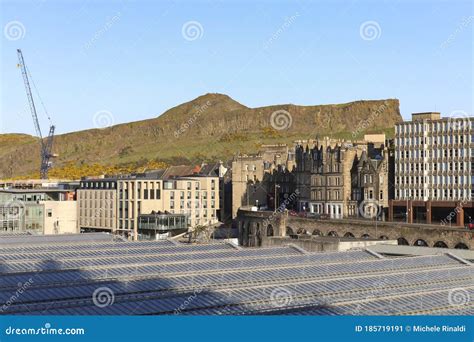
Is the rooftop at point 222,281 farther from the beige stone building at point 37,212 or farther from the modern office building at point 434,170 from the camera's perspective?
the modern office building at point 434,170

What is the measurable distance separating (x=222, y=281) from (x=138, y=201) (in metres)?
109

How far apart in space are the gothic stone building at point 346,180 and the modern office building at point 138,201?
2138 centimetres

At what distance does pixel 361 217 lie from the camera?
15400 cm

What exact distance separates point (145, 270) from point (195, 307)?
14.5 m

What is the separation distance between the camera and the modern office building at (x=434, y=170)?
140250 mm

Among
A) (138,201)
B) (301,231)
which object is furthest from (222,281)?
(138,201)

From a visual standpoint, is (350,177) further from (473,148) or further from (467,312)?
→ (467,312)

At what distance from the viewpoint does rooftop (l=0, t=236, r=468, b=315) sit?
5034 centimetres

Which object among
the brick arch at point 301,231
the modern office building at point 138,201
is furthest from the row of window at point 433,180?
the modern office building at point 138,201

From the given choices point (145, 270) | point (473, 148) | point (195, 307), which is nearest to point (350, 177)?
point (473, 148)

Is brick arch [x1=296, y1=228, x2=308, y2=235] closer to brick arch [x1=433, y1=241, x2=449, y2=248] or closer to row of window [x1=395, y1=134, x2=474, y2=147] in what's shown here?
row of window [x1=395, y1=134, x2=474, y2=147]

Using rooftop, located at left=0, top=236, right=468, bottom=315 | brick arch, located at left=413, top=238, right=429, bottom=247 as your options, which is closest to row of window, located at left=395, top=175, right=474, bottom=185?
brick arch, located at left=413, top=238, right=429, bottom=247

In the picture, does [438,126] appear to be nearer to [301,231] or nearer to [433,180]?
[433,180]

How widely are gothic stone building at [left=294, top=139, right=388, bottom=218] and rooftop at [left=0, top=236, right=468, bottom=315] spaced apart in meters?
78.0
